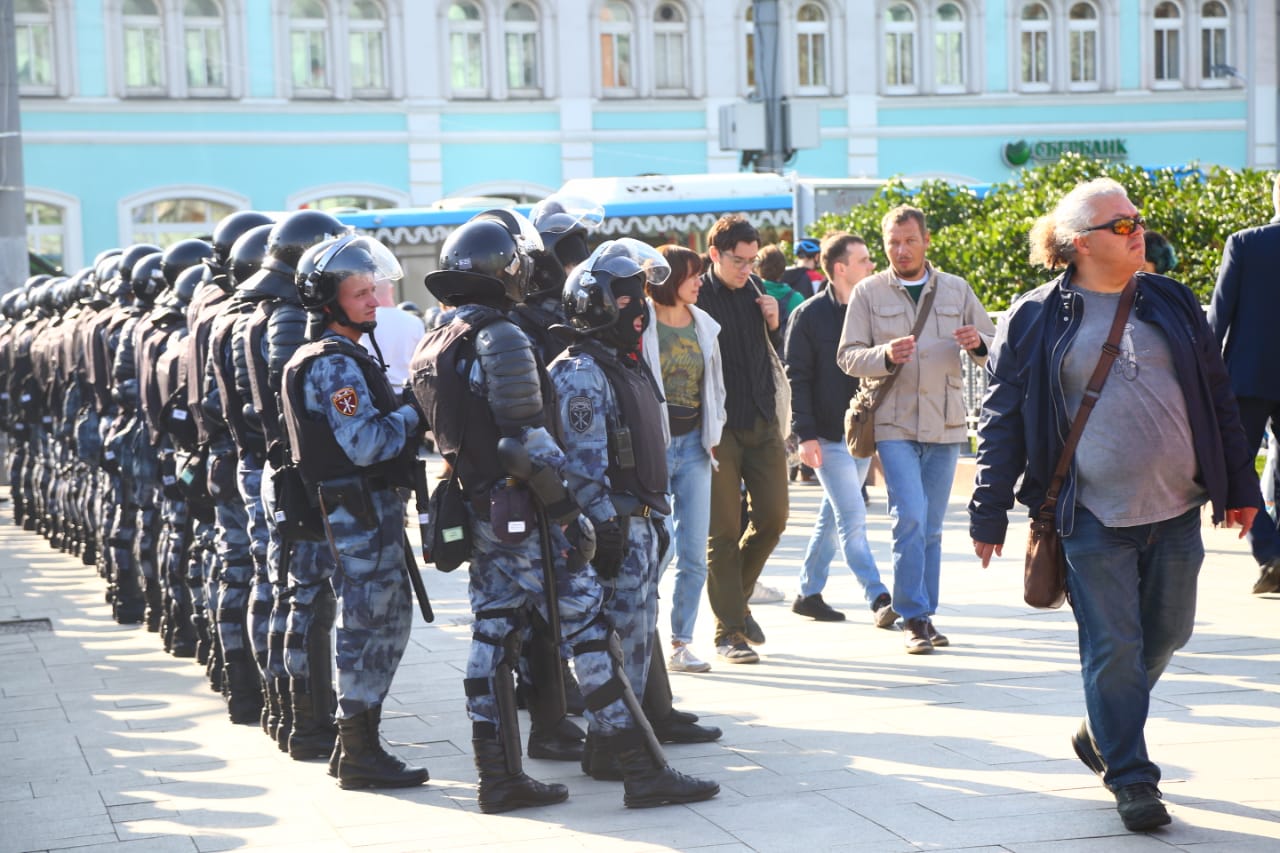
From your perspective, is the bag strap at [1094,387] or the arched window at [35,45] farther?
the arched window at [35,45]

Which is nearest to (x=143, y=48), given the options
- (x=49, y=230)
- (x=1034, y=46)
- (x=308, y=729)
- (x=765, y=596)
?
(x=49, y=230)

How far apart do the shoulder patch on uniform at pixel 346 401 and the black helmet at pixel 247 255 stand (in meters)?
1.50

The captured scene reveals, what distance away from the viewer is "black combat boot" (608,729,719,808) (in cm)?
575

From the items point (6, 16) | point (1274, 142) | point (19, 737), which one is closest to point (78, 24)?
point (6, 16)

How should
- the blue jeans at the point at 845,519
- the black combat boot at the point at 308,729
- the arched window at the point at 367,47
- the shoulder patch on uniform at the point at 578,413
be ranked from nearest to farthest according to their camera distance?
1. the shoulder patch on uniform at the point at 578,413
2. the black combat boot at the point at 308,729
3. the blue jeans at the point at 845,519
4. the arched window at the point at 367,47

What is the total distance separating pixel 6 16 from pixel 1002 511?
1485 cm

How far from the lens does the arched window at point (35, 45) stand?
1276 inches

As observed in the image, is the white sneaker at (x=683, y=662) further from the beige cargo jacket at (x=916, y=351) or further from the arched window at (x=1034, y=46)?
the arched window at (x=1034, y=46)

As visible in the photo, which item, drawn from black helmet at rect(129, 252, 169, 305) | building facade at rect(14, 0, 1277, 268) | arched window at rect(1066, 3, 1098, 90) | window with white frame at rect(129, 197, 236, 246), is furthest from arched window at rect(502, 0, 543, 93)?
black helmet at rect(129, 252, 169, 305)

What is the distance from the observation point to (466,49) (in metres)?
35.3

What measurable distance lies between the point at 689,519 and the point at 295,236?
2097 millimetres

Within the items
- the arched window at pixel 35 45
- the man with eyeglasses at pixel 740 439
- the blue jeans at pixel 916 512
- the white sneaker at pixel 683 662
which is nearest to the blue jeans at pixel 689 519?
the white sneaker at pixel 683 662

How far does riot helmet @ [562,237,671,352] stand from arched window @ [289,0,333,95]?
29.3 metres

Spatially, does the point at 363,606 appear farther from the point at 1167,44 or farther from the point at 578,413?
the point at 1167,44
